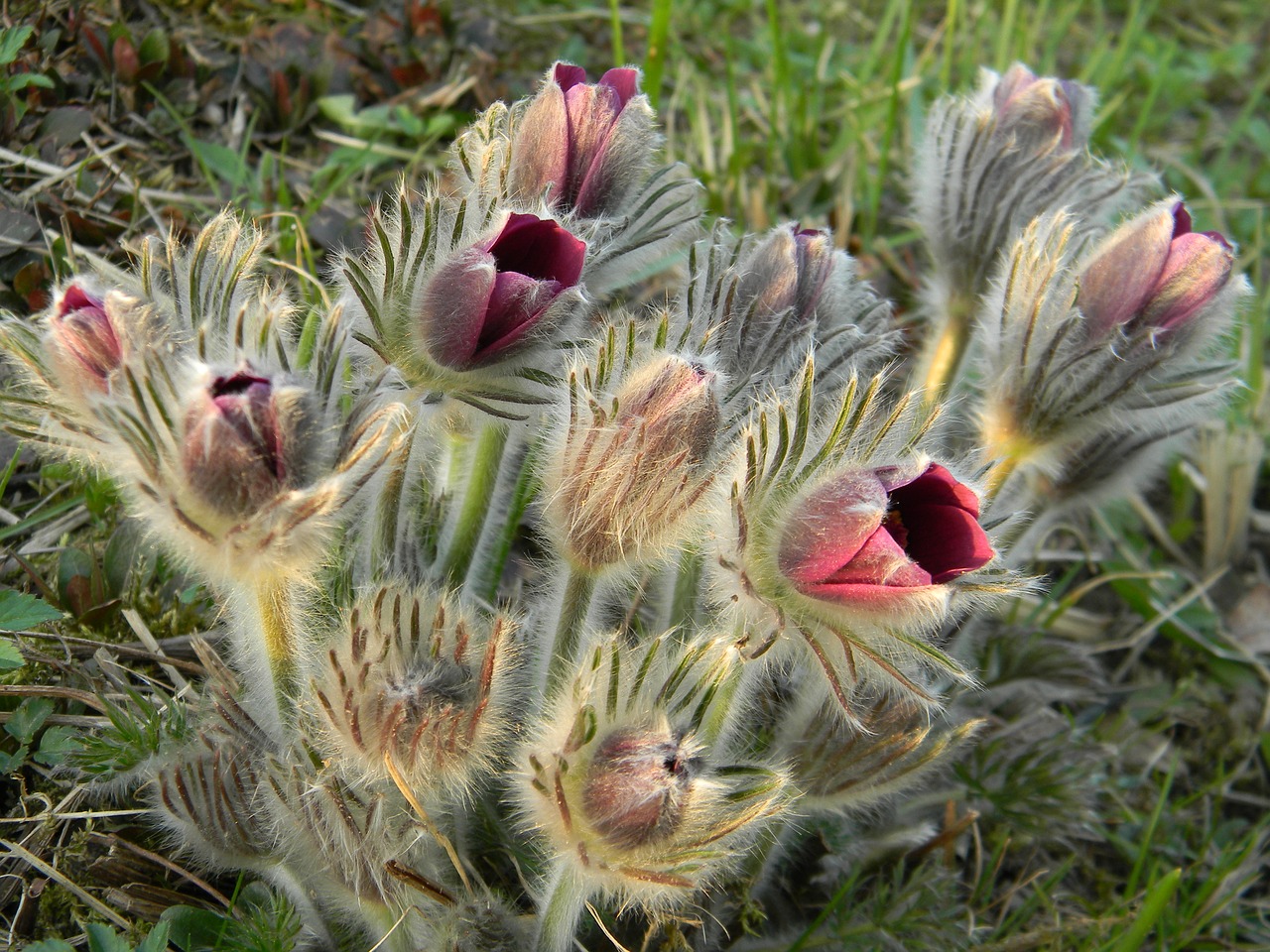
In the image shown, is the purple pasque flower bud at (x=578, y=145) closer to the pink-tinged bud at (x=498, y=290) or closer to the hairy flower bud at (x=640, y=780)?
the pink-tinged bud at (x=498, y=290)

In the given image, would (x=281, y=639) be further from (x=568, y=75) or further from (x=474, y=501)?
(x=568, y=75)

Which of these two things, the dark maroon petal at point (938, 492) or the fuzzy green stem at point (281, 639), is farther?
the fuzzy green stem at point (281, 639)

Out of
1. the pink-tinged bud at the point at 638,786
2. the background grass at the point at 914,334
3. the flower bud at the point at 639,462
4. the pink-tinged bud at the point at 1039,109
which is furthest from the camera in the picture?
the pink-tinged bud at the point at 1039,109

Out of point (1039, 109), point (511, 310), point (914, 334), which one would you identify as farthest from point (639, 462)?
point (914, 334)

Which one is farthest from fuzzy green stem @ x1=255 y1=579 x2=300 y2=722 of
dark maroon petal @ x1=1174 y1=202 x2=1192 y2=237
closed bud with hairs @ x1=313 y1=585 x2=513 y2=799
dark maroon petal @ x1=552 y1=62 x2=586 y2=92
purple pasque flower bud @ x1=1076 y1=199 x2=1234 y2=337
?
dark maroon petal @ x1=1174 y1=202 x2=1192 y2=237

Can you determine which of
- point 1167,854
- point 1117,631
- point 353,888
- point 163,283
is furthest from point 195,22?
point 1167,854

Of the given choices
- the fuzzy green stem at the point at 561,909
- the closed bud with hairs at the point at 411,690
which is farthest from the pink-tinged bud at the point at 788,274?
the fuzzy green stem at the point at 561,909
